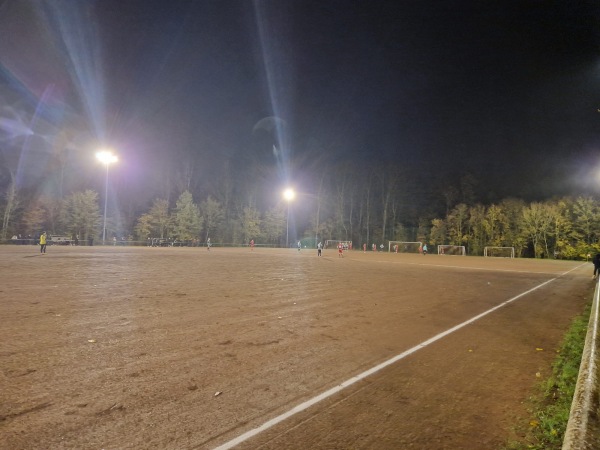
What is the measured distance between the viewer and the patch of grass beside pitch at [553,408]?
11.6ft

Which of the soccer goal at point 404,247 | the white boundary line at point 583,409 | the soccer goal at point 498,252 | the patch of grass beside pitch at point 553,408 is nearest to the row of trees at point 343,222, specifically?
the soccer goal at point 498,252

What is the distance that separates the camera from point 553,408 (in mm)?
4199

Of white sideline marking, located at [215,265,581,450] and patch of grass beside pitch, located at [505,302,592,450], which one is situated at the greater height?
white sideline marking, located at [215,265,581,450]

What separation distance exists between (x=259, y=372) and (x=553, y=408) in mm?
3674

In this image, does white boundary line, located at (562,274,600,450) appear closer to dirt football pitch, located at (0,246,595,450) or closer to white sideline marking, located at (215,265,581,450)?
dirt football pitch, located at (0,246,595,450)

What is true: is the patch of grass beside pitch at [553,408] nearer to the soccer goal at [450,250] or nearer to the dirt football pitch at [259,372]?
the dirt football pitch at [259,372]

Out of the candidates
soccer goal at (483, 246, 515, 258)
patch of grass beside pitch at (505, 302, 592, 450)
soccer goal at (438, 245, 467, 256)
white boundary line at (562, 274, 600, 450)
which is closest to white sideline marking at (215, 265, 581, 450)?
patch of grass beside pitch at (505, 302, 592, 450)

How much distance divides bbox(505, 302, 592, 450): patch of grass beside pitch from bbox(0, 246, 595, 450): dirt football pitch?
143 mm

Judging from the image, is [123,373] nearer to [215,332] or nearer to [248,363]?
[248,363]

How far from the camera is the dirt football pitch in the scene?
3.50m

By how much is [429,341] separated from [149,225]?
6655 cm

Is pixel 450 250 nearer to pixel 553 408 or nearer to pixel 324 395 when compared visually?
pixel 553 408

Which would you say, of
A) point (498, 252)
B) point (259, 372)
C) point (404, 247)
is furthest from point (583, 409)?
point (404, 247)

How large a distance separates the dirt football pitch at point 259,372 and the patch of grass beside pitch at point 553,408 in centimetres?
14
